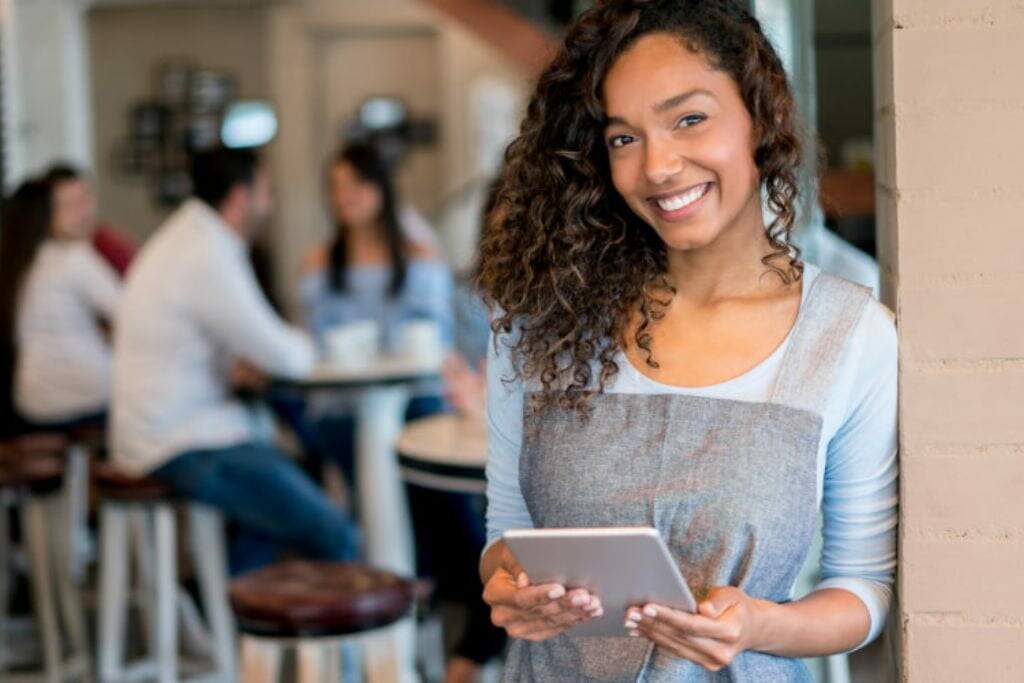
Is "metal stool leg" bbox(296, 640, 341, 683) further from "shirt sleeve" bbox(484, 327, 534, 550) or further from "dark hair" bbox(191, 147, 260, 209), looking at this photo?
"dark hair" bbox(191, 147, 260, 209)

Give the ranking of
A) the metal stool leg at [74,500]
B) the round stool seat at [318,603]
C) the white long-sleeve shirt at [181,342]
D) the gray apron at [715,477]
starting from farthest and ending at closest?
the metal stool leg at [74,500] < the white long-sleeve shirt at [181,342] < the round stool seat at [318,603] < the gray apron at [715,477]

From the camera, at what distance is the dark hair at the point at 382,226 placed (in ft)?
17.9

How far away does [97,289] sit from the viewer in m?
5.32

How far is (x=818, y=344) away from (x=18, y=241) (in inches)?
165

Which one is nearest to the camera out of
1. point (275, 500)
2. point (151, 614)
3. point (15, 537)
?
point (275, 500)

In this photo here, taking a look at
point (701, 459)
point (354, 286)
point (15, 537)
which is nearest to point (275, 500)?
point (354, 286)

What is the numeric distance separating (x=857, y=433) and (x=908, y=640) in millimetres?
242

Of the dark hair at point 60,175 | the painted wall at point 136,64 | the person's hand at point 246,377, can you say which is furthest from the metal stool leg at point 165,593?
the painted wall at point 136,64

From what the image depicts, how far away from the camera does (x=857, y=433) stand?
1.72m

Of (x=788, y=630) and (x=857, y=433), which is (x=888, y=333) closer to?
(x=857, y=433)

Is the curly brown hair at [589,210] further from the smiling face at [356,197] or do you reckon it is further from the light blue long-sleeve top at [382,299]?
the smiling face at [356,197]

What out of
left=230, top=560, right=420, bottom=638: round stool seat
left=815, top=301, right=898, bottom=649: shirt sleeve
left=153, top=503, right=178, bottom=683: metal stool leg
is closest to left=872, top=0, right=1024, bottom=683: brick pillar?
left=815, top=301, right=898, bottom=649: shirt sleeve

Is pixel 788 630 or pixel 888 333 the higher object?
pixel 888 333

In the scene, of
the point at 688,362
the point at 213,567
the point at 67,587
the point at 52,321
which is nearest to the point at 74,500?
the point at 67,587
